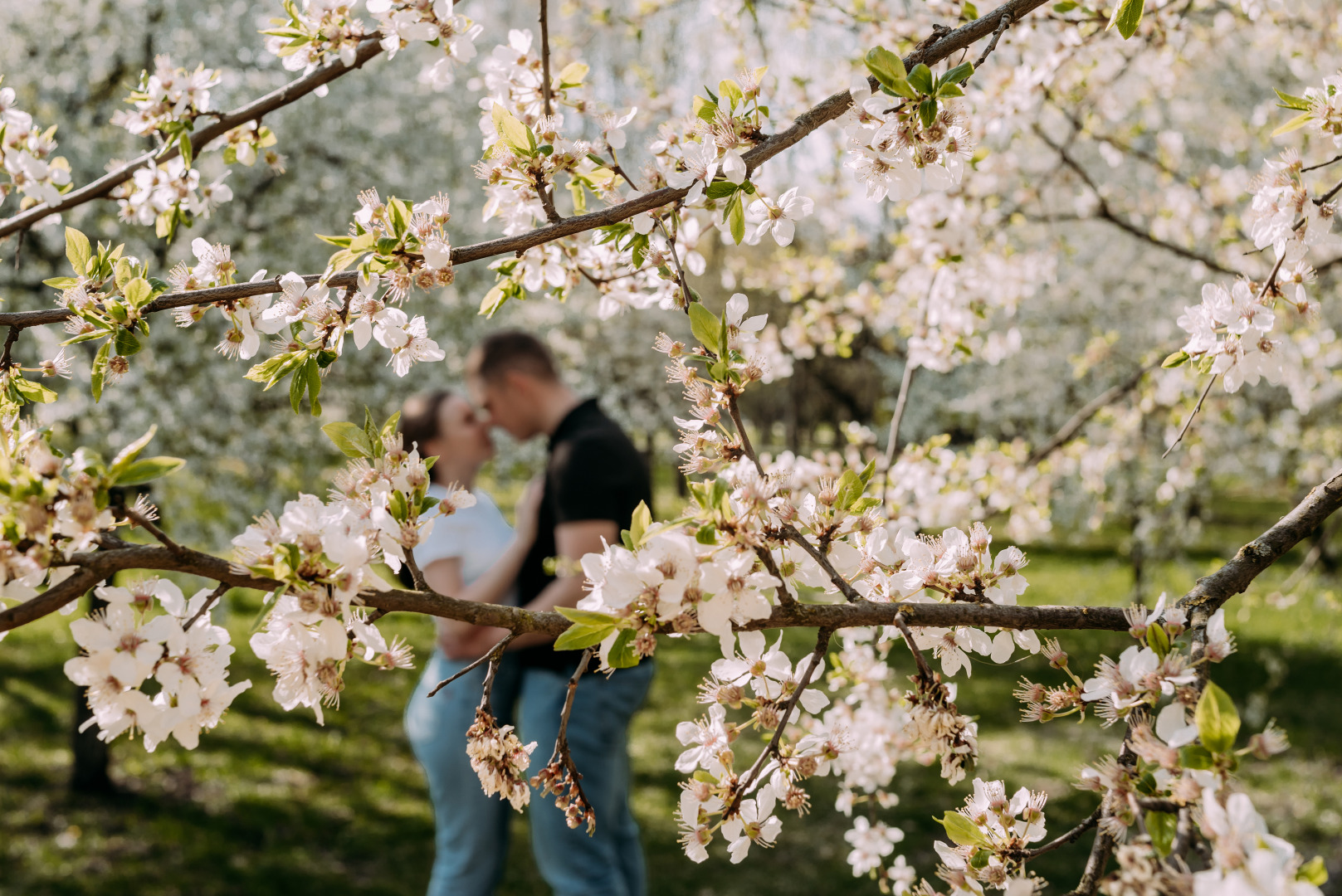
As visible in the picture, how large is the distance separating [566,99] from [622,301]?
364 mm

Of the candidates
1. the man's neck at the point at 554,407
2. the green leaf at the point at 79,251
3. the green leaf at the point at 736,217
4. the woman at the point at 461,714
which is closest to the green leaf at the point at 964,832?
the green leaf at the point at 736,217

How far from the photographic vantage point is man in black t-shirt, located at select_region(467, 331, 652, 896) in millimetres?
3090

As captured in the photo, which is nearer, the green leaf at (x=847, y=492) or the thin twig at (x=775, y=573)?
the thin twig at (x=775, y=573)

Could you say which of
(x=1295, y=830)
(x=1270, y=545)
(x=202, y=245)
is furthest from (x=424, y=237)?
(x=1295, y=830)

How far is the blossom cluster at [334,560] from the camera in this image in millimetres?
907

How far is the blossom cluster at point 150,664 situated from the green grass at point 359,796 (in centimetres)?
362

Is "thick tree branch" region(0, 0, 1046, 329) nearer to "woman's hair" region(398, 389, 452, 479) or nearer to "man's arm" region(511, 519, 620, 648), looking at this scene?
"man's arm" region(511, 519, 620, 648)

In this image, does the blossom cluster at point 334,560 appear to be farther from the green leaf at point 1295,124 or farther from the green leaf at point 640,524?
the green leaf at point 1295,124

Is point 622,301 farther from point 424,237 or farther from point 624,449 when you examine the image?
point 624,449

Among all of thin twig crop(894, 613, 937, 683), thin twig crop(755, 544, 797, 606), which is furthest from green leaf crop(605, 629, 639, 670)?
thin twig crop(894, 613, 937, 683)

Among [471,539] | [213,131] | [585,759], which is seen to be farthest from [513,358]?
[213,131]

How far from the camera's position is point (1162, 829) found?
836 mm

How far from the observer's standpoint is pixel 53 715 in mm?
6516

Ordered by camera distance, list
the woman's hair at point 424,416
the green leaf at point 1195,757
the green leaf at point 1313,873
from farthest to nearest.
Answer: the woman's hair at point 424,416 < the green leaf at point 1195,757 < the green leaf at point 1313,873
